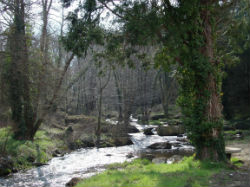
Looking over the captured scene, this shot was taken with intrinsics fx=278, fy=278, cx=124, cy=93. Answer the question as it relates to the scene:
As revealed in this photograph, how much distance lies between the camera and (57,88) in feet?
66.9

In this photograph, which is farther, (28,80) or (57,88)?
(57,88)

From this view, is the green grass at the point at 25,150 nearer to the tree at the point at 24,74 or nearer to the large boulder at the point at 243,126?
the tree at the point at 24,74

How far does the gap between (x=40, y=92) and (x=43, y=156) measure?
4.62 m

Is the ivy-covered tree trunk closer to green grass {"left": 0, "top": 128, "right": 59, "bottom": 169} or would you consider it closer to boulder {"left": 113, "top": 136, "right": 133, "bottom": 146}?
green grass {"left": 0, "top": 128, "right": 59, "bottom": 169}

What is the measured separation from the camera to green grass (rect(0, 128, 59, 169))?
15.6m

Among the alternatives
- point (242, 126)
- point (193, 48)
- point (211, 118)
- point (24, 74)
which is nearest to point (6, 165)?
point (24, 74)

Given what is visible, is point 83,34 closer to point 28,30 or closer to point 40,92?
point 40,92

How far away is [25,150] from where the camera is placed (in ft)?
56.1

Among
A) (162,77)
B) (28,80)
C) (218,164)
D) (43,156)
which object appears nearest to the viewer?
(218,164)

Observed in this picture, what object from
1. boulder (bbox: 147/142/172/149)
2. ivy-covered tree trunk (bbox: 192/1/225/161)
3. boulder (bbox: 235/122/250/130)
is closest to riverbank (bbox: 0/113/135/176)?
boulder (bbox: 147/142/172/149)

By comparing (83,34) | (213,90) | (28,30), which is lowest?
(213,90)

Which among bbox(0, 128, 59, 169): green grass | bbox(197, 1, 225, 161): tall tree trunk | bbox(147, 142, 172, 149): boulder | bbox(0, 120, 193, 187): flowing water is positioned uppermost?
bbox(197, 1, 225, 161): tall tree trunk

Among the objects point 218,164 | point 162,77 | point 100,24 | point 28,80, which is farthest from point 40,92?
point 162,77

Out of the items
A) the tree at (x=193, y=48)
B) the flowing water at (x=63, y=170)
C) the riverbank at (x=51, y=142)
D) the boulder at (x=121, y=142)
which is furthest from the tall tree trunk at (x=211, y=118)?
the boulder at (x=121, y=142)
